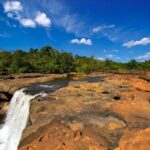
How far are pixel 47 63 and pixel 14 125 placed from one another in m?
43.1

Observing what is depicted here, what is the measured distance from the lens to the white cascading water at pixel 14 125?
1439cm

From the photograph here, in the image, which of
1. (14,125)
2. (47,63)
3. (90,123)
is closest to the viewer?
(90,123)

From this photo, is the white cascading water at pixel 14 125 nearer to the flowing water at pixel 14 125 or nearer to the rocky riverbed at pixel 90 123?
the flowing water at pixel 14 125

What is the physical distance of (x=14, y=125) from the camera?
665 inches

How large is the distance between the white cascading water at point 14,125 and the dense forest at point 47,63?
103 feet

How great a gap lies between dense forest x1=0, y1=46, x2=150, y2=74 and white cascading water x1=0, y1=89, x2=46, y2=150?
31.4 metres

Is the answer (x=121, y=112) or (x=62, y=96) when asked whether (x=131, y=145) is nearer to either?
(x=121, y=112)

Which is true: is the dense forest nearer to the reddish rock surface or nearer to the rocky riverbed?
the rocky riverbed

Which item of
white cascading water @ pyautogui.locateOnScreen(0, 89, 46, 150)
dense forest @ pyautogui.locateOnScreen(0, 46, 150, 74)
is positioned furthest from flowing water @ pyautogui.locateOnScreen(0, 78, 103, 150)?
dense forest @ pyautogui.locateOnScreen(0, 46, 150, 74)

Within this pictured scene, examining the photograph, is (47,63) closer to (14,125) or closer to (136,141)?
(14,125)

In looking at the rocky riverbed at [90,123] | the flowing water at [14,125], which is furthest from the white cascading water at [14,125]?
the rocky riverbed at [90,123]

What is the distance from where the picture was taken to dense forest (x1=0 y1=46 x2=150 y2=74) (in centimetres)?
5228

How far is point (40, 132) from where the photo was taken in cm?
1161

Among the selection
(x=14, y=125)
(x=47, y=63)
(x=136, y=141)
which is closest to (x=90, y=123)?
(x=136, y=141)
